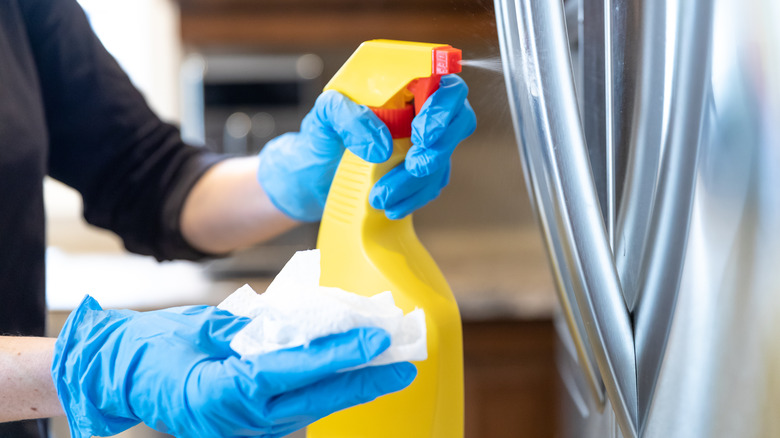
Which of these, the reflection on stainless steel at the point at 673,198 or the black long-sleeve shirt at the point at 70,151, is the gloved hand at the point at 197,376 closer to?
the reflection on stainless steel at the point at 673,198

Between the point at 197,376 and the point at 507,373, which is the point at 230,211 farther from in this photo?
the point at 507,373

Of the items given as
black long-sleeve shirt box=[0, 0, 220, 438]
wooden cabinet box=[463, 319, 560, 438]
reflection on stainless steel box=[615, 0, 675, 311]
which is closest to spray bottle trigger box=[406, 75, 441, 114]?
reflection on stainless steel box=[615, 0, 675, 311]

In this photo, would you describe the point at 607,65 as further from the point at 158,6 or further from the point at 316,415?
the point at 158,6

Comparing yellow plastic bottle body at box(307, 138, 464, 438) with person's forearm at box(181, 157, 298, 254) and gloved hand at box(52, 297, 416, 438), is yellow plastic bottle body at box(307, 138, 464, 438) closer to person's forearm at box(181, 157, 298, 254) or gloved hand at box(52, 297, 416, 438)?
gloved hand at box(52, 297, 416, 438)

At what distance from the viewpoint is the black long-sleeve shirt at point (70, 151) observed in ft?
2.38

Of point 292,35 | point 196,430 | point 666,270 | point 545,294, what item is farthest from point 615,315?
point 292,35

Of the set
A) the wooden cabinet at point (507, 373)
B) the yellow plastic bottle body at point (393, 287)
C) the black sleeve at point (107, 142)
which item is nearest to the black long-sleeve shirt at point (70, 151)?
the black sleeve at point (107, 142)

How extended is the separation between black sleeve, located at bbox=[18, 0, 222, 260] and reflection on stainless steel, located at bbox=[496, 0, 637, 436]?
1.82ft

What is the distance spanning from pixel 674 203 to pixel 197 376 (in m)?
0.34

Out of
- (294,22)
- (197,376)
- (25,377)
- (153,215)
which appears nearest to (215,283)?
(294,22)

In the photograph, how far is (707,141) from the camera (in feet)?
1.50

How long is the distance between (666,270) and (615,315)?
0.17ft

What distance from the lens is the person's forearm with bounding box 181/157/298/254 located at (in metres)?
0.87

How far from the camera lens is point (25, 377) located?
0.50m
